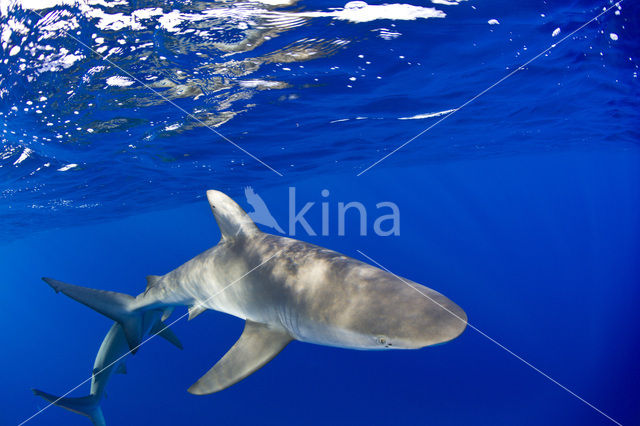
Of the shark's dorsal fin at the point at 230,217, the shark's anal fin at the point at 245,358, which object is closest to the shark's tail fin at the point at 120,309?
the shark's dorsal fin at the point at 230,217

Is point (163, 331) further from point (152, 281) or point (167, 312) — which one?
point (152, 281)

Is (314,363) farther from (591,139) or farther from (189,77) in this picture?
(591,139)

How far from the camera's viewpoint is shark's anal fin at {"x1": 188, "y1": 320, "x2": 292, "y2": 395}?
301cm

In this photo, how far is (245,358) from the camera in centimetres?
321

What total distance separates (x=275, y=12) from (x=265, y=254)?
545cm

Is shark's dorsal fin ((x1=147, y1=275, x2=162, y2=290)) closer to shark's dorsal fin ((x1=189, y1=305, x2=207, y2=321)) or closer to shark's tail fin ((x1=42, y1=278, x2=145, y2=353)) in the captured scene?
shark's tail fin ((x1=42, y1=278, x2=145, y2=353))

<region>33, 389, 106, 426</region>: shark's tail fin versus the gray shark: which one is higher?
the gray shark

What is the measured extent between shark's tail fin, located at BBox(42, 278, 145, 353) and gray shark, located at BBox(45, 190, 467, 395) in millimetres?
21

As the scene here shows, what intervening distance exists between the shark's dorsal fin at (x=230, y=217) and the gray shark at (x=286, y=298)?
0.04 ft

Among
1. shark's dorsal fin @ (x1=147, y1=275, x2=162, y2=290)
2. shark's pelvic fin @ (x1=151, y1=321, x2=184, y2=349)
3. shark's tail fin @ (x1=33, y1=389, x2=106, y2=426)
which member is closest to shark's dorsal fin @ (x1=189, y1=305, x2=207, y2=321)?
shark's dorsal fin @ (x1=147, y1=275, x2=162, y2=290)

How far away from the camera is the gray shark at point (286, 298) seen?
250cm

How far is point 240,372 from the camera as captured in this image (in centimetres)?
305

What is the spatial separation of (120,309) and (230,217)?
2.79m

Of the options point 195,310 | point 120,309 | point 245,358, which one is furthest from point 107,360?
point 245,358
